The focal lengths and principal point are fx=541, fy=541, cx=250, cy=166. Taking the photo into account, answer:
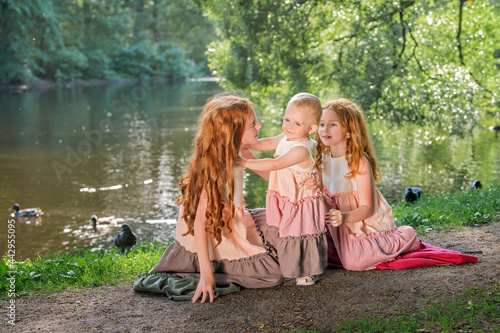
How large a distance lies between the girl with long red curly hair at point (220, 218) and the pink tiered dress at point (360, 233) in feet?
2.12

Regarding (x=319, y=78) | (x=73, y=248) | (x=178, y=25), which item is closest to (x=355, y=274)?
(x=73, y=248)

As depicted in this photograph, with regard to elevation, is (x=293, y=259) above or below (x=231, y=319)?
above

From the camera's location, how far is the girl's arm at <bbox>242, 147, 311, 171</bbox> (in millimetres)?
3984

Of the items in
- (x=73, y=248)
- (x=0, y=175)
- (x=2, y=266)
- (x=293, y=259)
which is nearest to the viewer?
(x=293, y=259)

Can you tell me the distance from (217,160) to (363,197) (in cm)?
127

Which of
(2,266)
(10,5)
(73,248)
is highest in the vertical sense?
(10,5)

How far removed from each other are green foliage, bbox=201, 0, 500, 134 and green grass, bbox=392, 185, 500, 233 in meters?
5.48

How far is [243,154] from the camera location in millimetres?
4707

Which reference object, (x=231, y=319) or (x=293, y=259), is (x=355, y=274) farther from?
(x=231, y=319)

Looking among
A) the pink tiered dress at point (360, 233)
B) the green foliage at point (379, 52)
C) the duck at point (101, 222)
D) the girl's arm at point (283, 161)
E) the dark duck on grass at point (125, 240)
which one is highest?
the green foliage at point (379, 52)

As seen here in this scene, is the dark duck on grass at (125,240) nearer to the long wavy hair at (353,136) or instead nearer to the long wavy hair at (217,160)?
the long wavy hair at (217,160)

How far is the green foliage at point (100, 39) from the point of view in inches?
1460

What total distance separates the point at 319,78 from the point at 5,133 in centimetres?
1228

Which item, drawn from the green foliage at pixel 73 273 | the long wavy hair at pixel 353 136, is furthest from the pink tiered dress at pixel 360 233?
the green foliage at pixel 73 273
